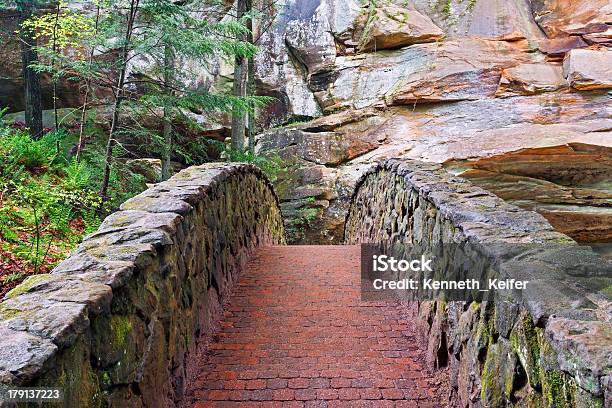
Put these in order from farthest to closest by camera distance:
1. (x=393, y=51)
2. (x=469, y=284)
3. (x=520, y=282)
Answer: (x=393, y=51), (x=469, y=284), (x=520, y=282)

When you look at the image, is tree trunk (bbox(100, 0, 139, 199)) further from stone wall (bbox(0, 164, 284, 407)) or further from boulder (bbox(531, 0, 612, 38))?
boulder (bbox(531, 0, 612, 38))

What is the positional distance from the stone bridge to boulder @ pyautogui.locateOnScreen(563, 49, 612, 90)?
9631 millimetres

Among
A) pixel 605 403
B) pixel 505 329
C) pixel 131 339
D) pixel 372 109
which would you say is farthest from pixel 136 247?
pixel 372 109

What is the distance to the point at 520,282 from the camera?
175 centimetres

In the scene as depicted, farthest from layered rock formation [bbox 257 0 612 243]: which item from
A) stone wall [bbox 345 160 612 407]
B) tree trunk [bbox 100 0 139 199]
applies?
stone wall [bbox 345 160 612 407]

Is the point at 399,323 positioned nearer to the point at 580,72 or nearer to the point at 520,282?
the point at 520,282

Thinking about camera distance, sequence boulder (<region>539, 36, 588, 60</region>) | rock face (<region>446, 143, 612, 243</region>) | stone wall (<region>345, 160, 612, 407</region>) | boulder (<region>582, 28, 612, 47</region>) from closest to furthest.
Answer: stone wall (<region>345, 160, 612, 407</region>), rock face (<region>446, 143, 612, 243</region>), boulder (<region>582, 28, 612, 47</region>), boulder (<region>539, 36, 588, 60</region>)

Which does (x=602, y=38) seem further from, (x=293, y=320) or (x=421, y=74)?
(x=293, y=320)

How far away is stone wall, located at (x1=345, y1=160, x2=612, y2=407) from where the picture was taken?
1313 millimetres

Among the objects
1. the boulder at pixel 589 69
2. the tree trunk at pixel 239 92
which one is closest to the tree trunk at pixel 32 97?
the tree trunk at pixel 239 92

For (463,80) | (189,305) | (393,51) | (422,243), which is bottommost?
(189,305)

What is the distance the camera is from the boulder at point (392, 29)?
45.4ft

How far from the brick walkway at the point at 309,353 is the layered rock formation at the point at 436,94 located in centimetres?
804

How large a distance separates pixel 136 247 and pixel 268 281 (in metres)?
2.88
